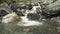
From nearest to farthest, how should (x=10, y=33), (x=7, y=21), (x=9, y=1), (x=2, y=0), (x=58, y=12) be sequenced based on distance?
(x=10, y=33) < (x=7, y=21) < (x=58, y=12) < (x=2, y=0) < (x=9, y=1)

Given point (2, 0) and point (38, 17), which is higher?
point (2, 0)

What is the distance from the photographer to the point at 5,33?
11359 mm

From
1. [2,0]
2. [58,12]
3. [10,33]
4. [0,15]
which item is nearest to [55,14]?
[58,12]

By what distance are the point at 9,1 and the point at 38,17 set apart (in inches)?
444

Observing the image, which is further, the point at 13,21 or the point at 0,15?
the point at 0,15

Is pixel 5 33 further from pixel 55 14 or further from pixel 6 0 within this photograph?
pixel 6 0

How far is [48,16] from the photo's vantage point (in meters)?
19.2

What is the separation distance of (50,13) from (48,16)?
362 millimetres

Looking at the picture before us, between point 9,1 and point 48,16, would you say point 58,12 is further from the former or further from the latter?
point 9,1

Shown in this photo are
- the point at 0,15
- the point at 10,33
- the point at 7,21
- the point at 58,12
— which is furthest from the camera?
the point at 0,15

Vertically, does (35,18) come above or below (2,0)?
below

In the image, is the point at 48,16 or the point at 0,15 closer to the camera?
the point at 48,16

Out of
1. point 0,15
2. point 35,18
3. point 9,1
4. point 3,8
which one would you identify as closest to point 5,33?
point 35,18

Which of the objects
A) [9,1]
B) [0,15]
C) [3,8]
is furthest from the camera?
[9,1]
